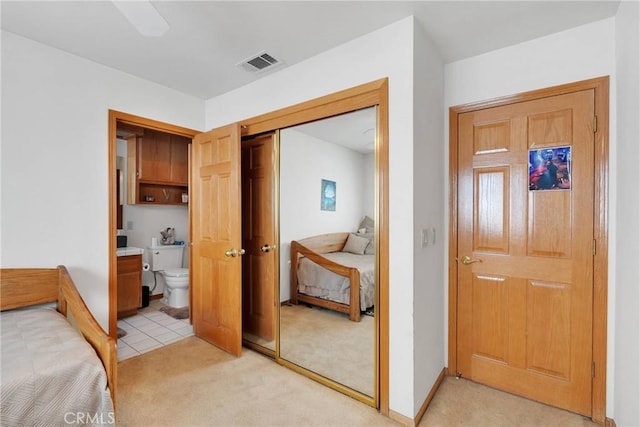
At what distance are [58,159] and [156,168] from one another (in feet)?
6.31

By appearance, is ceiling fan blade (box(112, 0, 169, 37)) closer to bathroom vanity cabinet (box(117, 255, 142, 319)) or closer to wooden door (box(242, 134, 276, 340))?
wooden door (box(242, 134, 276, 340))

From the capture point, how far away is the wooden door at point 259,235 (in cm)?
280

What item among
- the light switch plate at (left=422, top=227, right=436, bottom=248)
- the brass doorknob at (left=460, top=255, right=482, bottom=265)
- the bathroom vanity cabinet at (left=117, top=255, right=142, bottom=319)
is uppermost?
the light switch plate at (left=422, top=227, right=436, bottom=248)

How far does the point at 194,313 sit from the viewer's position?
316 centimetres

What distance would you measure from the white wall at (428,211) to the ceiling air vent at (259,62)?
1.09 meters

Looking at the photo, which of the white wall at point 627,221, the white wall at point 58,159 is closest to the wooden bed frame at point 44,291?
the white wall at point 58,159

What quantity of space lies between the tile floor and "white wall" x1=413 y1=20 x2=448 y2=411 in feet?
7.91

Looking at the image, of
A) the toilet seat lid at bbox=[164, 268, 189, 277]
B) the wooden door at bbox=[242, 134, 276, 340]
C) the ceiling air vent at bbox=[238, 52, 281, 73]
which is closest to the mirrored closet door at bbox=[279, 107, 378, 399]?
the wooden door at bbox=[242, 134, 276, 340]

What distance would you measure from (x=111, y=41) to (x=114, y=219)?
1.36 m

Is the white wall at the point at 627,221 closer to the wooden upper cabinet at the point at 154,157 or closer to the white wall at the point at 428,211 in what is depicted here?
the white wall at the point at 428,211

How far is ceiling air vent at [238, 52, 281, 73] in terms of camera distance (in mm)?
2300

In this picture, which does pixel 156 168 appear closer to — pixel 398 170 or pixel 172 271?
pixel 172 271

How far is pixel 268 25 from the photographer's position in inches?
75.6

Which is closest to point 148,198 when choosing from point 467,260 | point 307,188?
point 307,188
